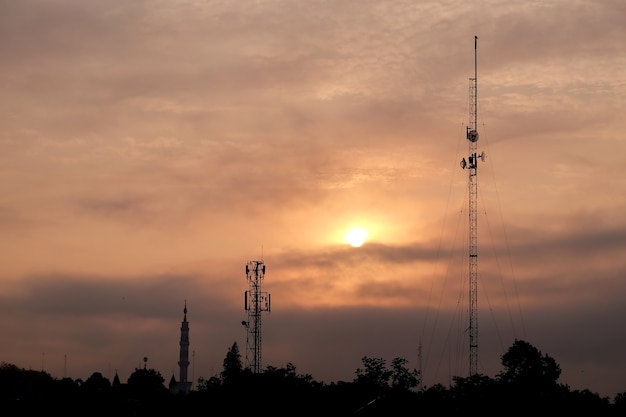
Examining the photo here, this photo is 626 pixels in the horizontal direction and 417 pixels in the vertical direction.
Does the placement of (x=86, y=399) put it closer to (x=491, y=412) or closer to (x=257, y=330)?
(x=257, y=330)

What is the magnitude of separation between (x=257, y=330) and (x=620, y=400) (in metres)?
54.8

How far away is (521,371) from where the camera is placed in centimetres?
16975

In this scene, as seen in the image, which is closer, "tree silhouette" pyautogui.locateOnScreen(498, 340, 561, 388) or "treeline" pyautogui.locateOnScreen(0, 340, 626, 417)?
"treeline" pyautogui.locateOnScreen(0, 340, 626, 417)

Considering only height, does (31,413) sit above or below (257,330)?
below

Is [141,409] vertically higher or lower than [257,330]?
lower

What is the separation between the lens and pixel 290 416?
129 metres

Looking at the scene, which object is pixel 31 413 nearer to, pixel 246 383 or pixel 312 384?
pixel 246 383

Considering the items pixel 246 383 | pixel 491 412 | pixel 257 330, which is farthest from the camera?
pixel 257 330

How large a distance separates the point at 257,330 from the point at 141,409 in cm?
1917

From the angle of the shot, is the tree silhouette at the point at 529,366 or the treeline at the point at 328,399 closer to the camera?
the treeline at the point at 328,399

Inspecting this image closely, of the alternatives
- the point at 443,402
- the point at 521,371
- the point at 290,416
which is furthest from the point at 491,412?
the point at 521,371

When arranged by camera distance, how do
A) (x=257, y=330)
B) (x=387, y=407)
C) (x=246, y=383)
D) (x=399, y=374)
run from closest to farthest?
(x=387, y=407) → (x=246, y=383) → (x=257, y=330) → (x=399, y=374)

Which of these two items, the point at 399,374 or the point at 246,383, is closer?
the point at 246,383

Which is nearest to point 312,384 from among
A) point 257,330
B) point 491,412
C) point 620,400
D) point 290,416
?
point 257,330
